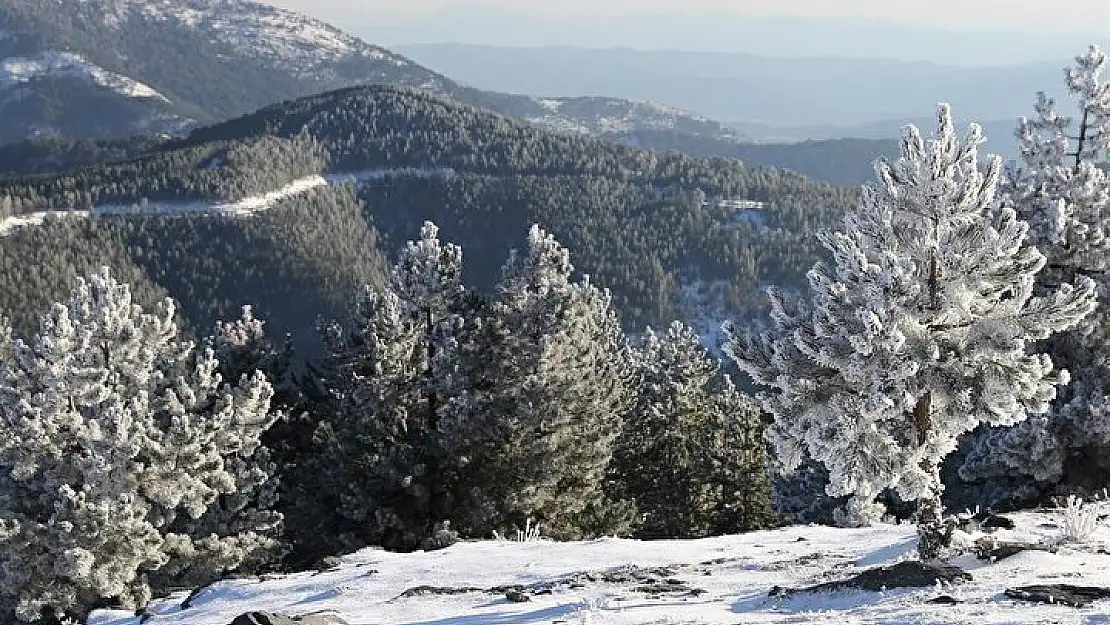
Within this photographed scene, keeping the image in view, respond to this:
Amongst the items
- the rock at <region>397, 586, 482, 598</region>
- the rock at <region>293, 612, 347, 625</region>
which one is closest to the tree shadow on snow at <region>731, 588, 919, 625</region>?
the rock at <region>397, 586, 482, 598</region>

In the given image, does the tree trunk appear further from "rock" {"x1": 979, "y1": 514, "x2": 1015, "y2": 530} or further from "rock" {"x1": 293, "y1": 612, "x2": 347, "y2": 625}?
"rock" {"x1": 293, "y1": 612, "x2": 347, "y2": 625}

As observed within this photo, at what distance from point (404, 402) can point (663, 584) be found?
2012 cm

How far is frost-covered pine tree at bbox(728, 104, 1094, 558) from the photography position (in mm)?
13797

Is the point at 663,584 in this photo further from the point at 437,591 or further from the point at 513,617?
the point at 437,591

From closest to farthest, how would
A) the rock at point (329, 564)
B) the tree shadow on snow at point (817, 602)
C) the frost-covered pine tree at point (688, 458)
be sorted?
the tree shadow on snow at point (817, 602) < the rock at point (329, 564) < the frost-covered pine tree at point (688, 458)

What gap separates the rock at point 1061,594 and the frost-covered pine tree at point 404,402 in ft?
74.2

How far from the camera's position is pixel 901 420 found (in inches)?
576

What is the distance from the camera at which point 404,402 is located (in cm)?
3491

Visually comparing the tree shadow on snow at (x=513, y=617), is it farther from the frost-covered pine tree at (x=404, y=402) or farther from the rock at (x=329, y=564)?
the frost-covered pine tree at (x=404, y=402)

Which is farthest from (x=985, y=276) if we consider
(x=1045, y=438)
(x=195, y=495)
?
(x=195, y=495)

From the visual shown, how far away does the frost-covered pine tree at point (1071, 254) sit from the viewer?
1030 inches

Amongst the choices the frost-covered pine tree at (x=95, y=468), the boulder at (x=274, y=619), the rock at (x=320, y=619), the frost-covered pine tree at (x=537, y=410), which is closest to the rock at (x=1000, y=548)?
the rock at (x=320, y=619)

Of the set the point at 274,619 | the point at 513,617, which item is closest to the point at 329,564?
the point at 513,617

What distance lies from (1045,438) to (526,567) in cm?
1677
